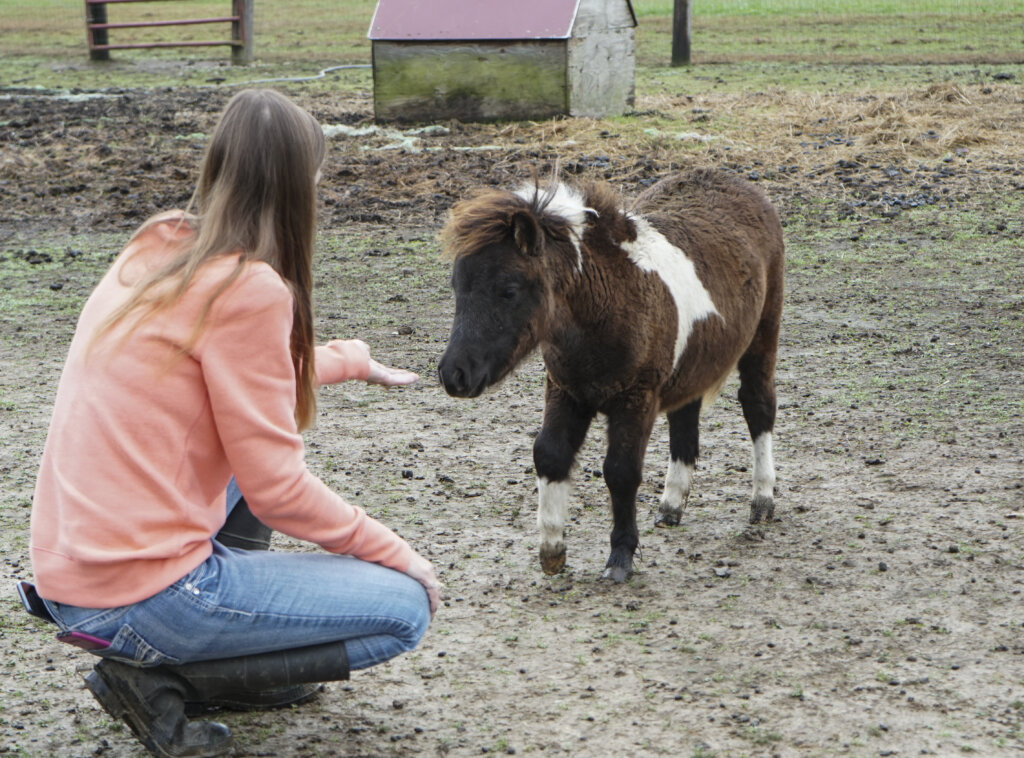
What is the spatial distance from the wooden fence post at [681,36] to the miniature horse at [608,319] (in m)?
13.9

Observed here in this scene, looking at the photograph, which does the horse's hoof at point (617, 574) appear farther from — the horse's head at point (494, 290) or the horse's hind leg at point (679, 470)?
the horse's head at point (494, 290)

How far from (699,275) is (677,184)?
712 mm

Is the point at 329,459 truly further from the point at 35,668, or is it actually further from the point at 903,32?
the point at 903,32

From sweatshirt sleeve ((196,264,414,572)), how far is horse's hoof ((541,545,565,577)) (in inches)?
60.0

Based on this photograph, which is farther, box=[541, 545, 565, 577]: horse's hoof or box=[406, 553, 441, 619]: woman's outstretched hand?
box=[541, 545, 565, 577]: horse's hoof

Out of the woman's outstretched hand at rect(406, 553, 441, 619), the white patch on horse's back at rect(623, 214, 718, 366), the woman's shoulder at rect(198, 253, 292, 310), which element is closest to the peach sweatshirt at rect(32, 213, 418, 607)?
the woman's shoulder at rect(198, 253, 292, 310)

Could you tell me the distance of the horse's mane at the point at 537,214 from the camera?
12.8ft

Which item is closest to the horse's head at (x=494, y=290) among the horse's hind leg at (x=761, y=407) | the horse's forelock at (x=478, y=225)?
the horse's forelock at (x=478, y=225)

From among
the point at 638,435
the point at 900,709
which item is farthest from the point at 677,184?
the point at 900,709

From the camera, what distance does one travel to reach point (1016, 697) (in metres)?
3.32

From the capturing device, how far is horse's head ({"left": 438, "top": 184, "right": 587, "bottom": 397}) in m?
3.83

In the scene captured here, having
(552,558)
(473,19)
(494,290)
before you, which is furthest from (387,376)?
(473,19)

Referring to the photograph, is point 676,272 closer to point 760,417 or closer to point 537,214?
point 537,214

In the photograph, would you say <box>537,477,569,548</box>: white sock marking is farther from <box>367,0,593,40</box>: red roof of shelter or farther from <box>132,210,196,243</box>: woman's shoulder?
<box>367,0,593,40</box>: red roof of shelter
